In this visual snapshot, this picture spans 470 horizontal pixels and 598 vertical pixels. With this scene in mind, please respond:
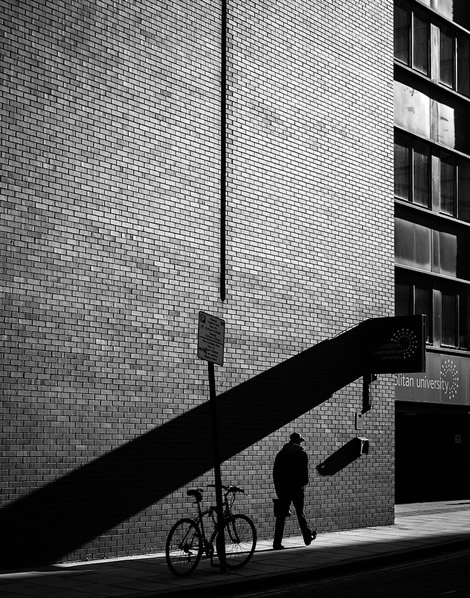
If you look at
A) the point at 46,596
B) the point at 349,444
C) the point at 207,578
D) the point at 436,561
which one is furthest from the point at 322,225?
the point at 46,596

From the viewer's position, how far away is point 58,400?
12.5m

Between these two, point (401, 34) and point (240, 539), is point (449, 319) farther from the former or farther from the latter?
point (240, 539)

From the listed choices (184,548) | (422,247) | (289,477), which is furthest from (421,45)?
(184,548)

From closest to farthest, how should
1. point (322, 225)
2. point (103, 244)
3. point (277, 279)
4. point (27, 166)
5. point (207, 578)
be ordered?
point (207, 578) → point (27, 166) → point (103, 244) → point (277, 279) → point (322, 225)

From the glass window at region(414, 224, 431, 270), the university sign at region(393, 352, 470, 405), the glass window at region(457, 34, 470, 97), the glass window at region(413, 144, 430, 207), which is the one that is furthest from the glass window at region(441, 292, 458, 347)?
the glass window at region(457, 34, 470, 97)

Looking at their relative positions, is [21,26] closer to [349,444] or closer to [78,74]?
[78,74]

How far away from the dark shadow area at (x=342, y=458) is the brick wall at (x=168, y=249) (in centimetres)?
20

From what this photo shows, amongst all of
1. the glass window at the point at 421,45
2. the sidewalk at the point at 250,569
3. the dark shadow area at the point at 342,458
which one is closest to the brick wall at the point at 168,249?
the dark shadow area at the point at 342,458

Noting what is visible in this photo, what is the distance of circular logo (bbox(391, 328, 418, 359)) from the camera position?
1692 centimetres

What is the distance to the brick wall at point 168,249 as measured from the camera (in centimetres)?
1241

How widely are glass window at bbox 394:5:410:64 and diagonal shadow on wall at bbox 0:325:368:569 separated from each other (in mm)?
6659

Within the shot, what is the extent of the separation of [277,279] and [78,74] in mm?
4878

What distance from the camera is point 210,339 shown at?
1161 centimetres

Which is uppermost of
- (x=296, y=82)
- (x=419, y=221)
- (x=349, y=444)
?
(x=296, y=82)
